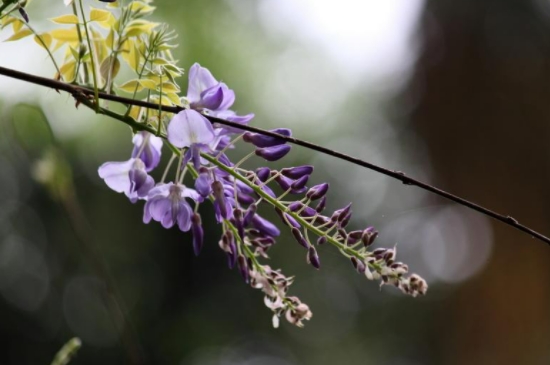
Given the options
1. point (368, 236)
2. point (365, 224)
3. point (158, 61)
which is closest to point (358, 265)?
point (368, 236)

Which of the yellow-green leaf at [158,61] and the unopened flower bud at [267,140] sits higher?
the yellow-green leaf at [158,61]

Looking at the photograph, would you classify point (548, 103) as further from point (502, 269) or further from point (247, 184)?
point (247, 184)

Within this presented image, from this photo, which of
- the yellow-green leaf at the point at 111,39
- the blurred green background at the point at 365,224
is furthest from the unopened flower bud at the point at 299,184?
the blurred green background at the point at 365,224

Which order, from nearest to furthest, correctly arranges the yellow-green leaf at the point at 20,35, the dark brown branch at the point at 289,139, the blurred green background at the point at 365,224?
the dark brown branch at the point at 289,139
the yellow-green leaf at the point at 20,35
the blurred green background at the point at 365,224

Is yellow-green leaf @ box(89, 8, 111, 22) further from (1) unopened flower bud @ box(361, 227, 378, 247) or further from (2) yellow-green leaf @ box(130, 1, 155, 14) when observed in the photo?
(1) unopened flower bud @ box(361, 227, 378, 247)

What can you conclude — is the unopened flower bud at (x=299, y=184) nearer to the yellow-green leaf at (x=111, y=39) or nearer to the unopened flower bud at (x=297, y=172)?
the unopened flower bud at (x=297, y=172)

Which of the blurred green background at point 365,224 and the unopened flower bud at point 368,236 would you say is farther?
the blurred green background at point 365,224

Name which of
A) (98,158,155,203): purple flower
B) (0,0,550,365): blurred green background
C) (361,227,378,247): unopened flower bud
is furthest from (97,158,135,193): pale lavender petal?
(0,0,550,365): blurred green background

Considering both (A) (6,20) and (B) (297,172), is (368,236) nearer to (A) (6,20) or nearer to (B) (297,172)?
(B) (297,172)
